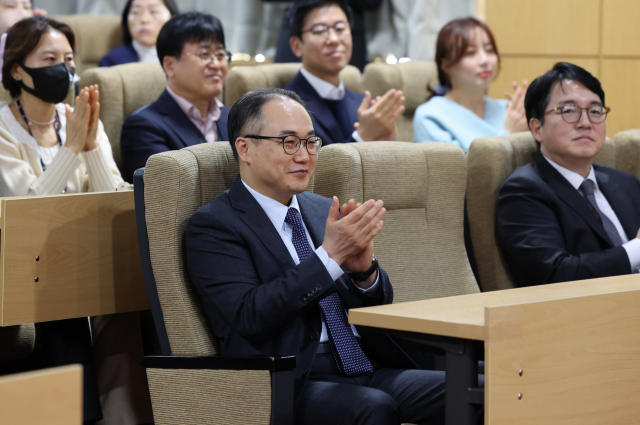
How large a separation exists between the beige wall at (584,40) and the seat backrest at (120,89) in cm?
202

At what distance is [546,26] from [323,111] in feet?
5.13

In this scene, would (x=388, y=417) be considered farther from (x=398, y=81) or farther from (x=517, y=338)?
(x=398, y=81)

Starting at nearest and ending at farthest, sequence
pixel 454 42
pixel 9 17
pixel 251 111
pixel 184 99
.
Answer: pixel 251 111
pixel 184 99
pixel 9 17
pixel 454 42

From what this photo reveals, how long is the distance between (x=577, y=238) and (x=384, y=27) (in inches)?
153

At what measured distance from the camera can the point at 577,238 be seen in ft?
8.38

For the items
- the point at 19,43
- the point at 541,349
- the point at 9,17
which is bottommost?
the point at 541,349

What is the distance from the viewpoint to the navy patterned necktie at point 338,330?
6.45ft

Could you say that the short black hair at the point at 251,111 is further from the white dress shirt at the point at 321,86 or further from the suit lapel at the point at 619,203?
the white dress shirt at the point at 321,86

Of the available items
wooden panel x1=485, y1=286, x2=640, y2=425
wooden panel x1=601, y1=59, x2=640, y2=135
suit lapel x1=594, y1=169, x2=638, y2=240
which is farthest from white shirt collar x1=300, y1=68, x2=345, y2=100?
wooden panel x1=485, y1=286, x2=640, y2=425

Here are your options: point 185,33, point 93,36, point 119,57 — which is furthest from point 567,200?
point 93,36

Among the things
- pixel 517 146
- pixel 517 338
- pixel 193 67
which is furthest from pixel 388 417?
pixel 193 67

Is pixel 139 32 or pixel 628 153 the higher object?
pixel 139 32

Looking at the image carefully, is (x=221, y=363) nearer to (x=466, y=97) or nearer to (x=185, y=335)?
(x=185, y=335)

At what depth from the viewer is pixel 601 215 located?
8.70 feet
